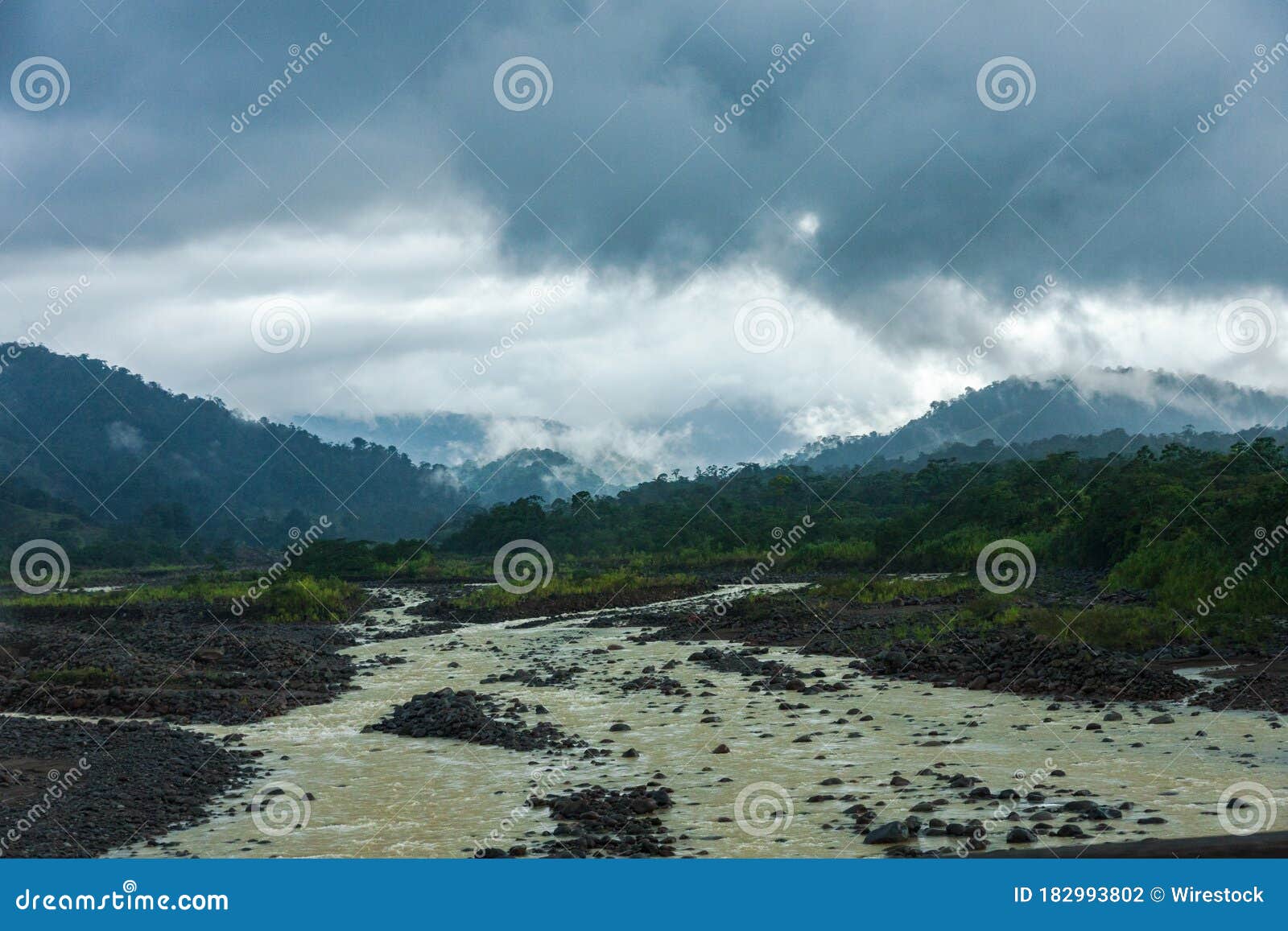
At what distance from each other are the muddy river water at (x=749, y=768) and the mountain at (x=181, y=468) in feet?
304

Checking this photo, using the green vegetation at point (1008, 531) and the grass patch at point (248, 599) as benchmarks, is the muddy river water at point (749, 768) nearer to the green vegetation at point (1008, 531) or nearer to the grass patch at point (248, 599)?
the green vegetation at point (1008, 531)

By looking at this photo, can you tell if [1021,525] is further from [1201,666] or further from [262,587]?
[262,587]

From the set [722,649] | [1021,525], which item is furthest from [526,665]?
[1021,525]

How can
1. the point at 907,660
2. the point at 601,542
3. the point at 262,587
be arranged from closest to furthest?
1. the point at 907,660
2. the point at 262,587
3. the point at 601,542

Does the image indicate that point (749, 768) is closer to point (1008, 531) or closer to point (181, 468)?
point (1008, 531)

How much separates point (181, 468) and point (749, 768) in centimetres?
13920

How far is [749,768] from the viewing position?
43.1ft

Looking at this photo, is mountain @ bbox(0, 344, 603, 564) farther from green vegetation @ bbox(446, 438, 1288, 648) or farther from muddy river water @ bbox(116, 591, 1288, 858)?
muddy river water @ bbox(116, 591, 1288, 858)

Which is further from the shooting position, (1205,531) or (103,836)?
(1205,531)

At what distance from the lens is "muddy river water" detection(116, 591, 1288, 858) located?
10.4 meters

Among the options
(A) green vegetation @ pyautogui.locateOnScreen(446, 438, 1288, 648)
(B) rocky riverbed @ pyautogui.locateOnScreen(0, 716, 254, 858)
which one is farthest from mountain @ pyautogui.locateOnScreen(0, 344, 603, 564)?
(B) rocky riverbed @ pyautogui.locateOnScreen(0, 716, 254, 858)

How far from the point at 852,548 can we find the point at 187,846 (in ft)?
144

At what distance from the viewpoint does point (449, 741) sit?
51.5 feet

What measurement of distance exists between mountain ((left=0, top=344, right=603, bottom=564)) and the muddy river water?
92.6m
